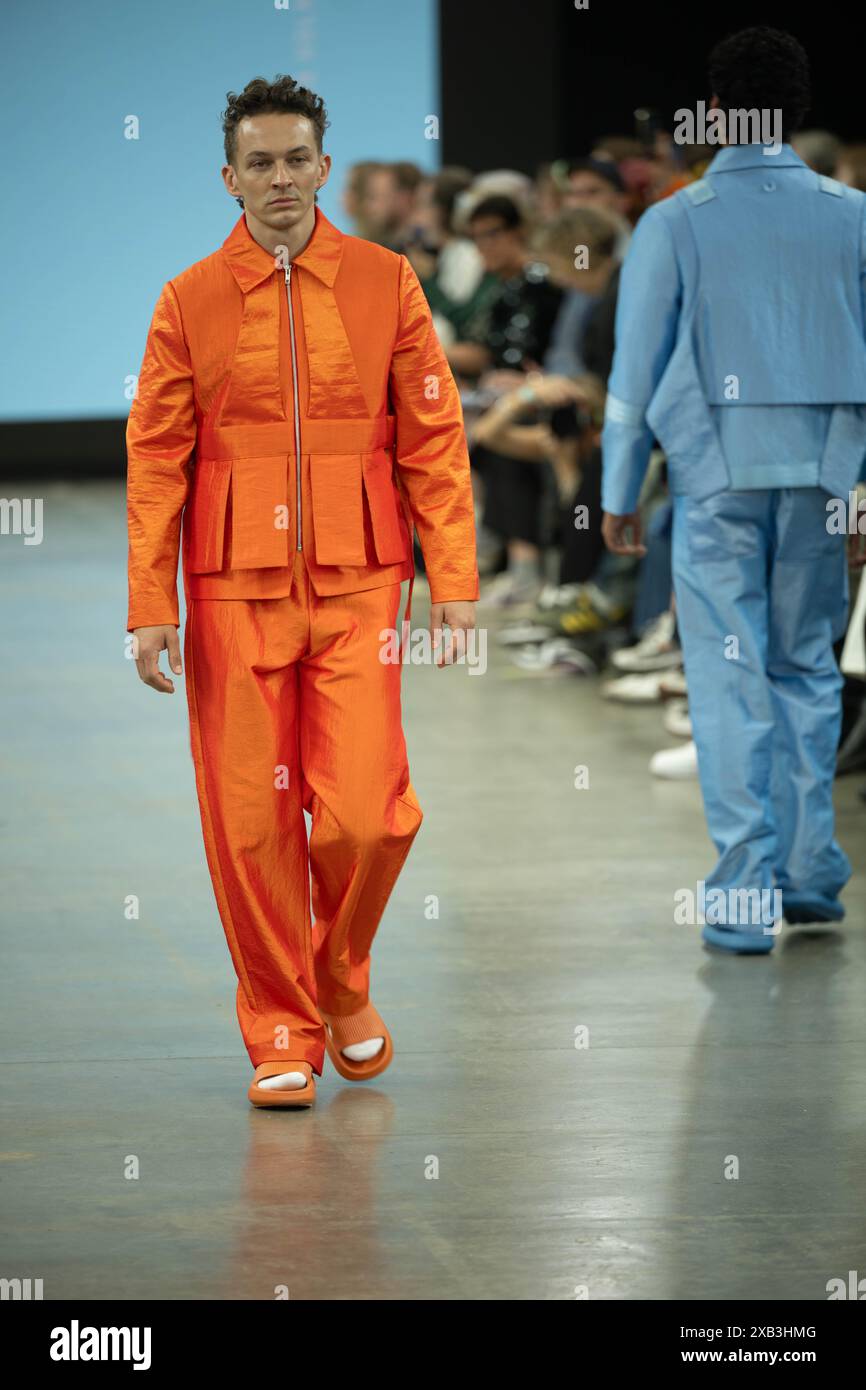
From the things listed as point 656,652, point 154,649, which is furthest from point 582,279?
point 154,649

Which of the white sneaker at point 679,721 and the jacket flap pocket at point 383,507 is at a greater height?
the jacket flap pocket at point 383,507

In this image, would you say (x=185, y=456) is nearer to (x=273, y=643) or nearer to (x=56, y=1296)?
(x=273, y=643)

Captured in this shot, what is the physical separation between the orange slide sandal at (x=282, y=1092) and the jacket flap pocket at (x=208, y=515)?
74 cm

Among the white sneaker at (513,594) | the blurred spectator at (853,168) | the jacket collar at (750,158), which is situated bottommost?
the white sneaker at (513,594)

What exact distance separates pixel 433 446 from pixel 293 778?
0.53m

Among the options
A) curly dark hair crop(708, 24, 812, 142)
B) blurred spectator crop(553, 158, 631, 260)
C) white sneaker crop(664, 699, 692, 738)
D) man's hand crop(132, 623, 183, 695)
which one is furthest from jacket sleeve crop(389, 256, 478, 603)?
blurred spectator crop(553, 158, 631, 260)

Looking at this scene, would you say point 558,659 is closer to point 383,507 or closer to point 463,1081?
point 463,1081

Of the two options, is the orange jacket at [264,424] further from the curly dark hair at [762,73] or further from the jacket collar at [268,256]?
the curly dark hair at [762,73]

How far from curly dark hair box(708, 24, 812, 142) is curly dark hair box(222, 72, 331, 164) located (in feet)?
3.52

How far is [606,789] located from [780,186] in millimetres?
1838

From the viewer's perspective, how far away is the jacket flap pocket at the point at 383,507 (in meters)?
3.09

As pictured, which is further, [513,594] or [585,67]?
[585,67]

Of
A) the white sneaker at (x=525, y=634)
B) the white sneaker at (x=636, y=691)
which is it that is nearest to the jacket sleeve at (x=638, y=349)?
the white sneaker at (x=636, y=691)

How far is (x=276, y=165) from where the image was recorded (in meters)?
3.00
